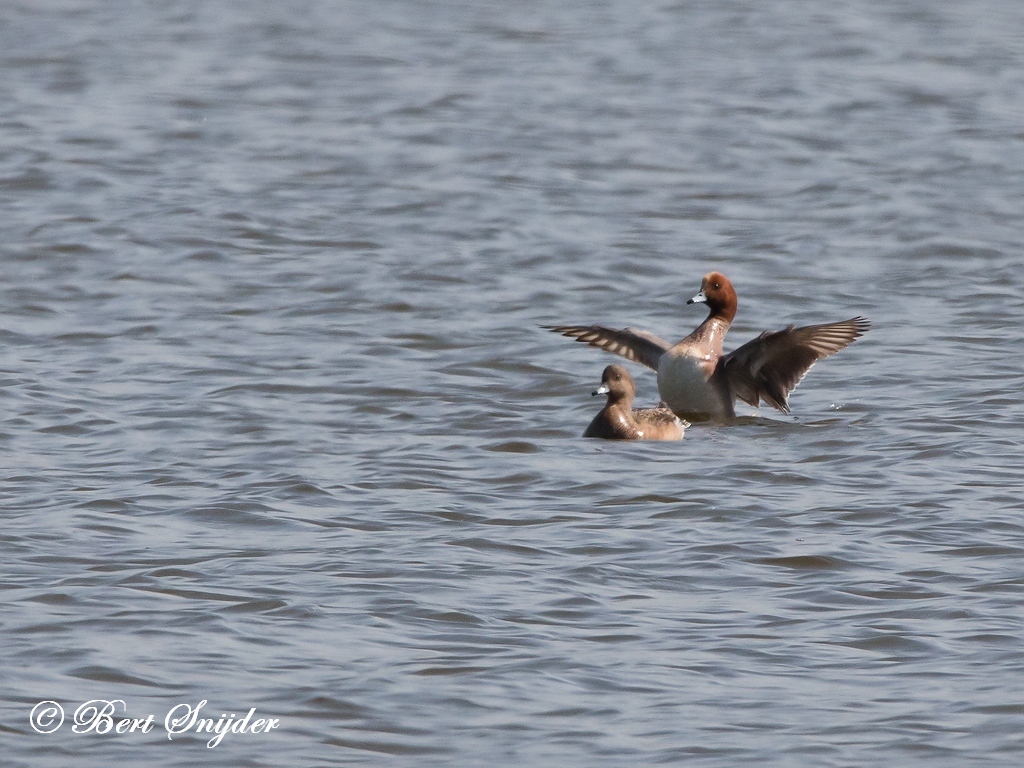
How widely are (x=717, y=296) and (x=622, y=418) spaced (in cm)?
145

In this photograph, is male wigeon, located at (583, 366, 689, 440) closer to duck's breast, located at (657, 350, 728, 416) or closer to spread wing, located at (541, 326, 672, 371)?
duck's breast, located at (657, 350, 728, 416)

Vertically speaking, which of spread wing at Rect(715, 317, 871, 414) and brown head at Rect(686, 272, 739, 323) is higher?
brown head at Rect(686, 272, 739, 323)

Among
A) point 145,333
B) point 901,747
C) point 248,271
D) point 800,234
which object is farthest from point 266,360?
point 901,747

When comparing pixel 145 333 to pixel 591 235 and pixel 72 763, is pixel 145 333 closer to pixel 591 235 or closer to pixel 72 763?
pixel 591 235

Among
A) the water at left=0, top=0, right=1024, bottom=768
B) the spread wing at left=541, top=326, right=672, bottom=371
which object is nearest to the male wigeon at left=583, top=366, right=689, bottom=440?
the water at left=0, top=0, right=1024, bottom=768

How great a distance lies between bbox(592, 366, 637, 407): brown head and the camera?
937 cm

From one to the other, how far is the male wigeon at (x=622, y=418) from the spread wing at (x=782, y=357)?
65 cm

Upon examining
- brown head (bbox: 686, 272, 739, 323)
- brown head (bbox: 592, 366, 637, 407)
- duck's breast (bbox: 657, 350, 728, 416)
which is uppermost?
brown head (bbox: 686, 272, 739, 323)

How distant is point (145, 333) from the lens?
1122 cm

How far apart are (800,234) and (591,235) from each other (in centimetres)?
154

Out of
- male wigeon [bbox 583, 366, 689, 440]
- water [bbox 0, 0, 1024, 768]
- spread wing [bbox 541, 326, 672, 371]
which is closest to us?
water [bbox 0, 0, 1024, 768]

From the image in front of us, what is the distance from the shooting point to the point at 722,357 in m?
10.2

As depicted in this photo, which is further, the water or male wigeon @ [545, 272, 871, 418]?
male wigeon @ [545, 272, 871, 418]

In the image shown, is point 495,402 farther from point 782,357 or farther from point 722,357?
point 782,357
